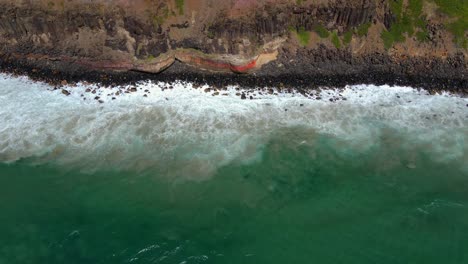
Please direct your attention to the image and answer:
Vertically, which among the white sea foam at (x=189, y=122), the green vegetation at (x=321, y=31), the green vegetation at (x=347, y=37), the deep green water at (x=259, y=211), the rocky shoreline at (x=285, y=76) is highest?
the green vegetation at (x=321, y=31)

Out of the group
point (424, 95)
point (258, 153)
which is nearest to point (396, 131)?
point (424, 95)

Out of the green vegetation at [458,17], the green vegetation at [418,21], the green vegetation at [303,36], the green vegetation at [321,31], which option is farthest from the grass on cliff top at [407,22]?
the green vegetation at [303,36]

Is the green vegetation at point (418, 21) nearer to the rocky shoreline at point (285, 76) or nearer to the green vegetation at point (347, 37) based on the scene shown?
the rocky shoreline at point (285, 76)

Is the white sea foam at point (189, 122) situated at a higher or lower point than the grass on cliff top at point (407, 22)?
lower

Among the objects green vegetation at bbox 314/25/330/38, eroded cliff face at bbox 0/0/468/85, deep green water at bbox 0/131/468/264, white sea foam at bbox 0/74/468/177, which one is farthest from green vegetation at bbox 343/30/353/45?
deep green water at bbox 0/131/468/264

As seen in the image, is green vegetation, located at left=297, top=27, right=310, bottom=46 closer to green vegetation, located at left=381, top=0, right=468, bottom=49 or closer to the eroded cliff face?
the eroded cliff face

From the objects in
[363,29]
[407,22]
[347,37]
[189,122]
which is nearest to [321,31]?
[347,37]

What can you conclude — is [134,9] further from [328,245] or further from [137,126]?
[328,245]
